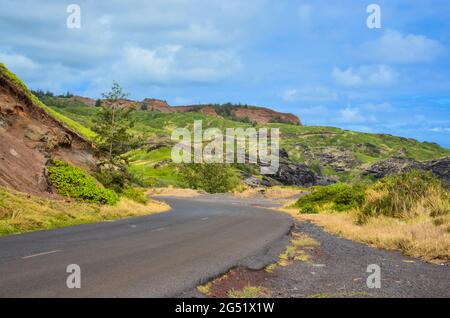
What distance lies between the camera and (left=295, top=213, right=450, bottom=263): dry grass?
524 inches

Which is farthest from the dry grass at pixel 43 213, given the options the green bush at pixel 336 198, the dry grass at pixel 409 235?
the green bush at pixel 336 198

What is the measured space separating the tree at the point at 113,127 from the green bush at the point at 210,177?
166 ft

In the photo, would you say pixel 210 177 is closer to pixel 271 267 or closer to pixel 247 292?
pixel 271 267

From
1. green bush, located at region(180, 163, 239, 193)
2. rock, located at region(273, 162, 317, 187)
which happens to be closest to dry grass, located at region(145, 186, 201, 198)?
green bush, located at region(180, 163, 239, 193)

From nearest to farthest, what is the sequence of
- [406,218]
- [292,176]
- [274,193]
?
[406,218] → [274,193] → [292,176]

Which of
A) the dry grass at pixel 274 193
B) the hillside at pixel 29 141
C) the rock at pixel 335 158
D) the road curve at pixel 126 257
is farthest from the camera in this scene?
the rock at pixel 335 158

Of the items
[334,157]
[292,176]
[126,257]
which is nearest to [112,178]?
[126,257]

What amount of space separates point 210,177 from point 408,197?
221 ft

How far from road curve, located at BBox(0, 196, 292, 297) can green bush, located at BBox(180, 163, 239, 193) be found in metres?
65.4

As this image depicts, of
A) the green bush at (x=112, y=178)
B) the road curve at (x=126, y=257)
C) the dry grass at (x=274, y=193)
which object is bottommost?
the road curve at (x=126, y=257)

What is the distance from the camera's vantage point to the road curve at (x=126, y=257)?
8.48 metres

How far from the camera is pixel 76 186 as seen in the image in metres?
27.6

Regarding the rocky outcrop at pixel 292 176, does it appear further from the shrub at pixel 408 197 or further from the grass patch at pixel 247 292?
the grass patch at pixel 247 292
